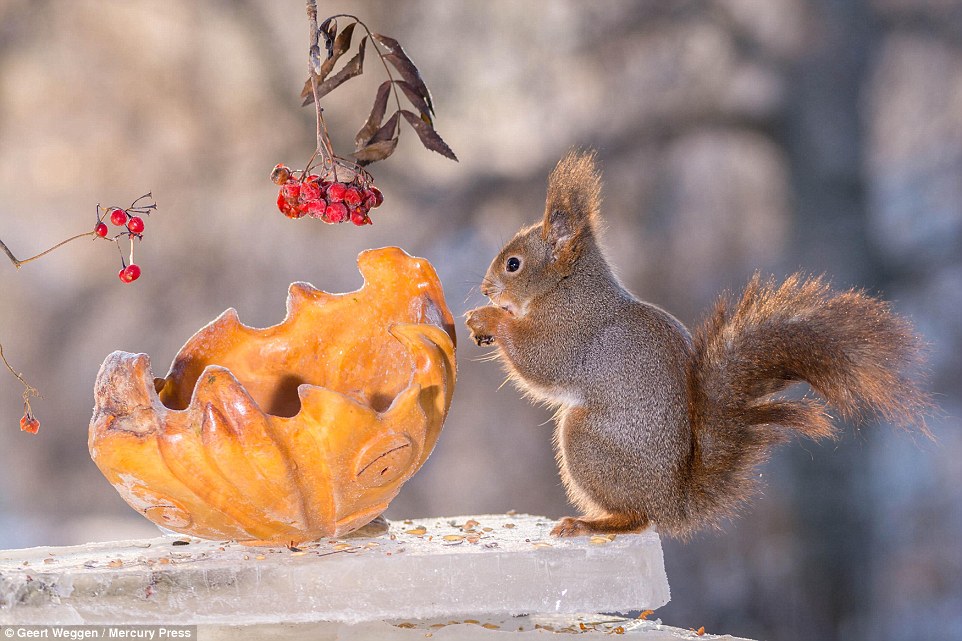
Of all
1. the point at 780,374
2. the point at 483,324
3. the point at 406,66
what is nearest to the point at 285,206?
the point at 406,66

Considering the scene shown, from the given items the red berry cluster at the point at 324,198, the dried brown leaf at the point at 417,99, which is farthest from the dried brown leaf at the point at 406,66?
the red berry cluster at the point at 324,198

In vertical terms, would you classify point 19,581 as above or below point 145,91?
below

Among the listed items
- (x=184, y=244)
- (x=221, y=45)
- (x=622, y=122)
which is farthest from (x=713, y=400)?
(x=221, y=45)

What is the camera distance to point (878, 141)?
149 inches

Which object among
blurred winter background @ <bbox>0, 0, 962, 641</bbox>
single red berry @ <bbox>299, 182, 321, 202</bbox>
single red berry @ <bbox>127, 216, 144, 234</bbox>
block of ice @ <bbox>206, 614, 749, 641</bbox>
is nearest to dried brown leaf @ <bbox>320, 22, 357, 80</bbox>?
single red berry @ <bbox>299, 182, 321, 202</bbox>

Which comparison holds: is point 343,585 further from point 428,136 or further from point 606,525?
point 428,136

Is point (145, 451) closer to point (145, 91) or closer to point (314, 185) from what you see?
point (314, 185)

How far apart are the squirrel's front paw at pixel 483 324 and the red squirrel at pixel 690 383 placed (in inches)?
1.8

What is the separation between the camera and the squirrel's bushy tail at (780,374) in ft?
5.06

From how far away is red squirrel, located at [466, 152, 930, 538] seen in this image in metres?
1.56

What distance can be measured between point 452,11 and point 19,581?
2.74m

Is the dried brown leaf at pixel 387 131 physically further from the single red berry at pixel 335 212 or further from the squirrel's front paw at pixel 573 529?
the squirrel's front paw at pixel 573 529

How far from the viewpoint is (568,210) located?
5.91 ft

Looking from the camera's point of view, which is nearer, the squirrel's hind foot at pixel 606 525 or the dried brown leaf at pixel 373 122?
the dried brown leaf at pixel 373 122
